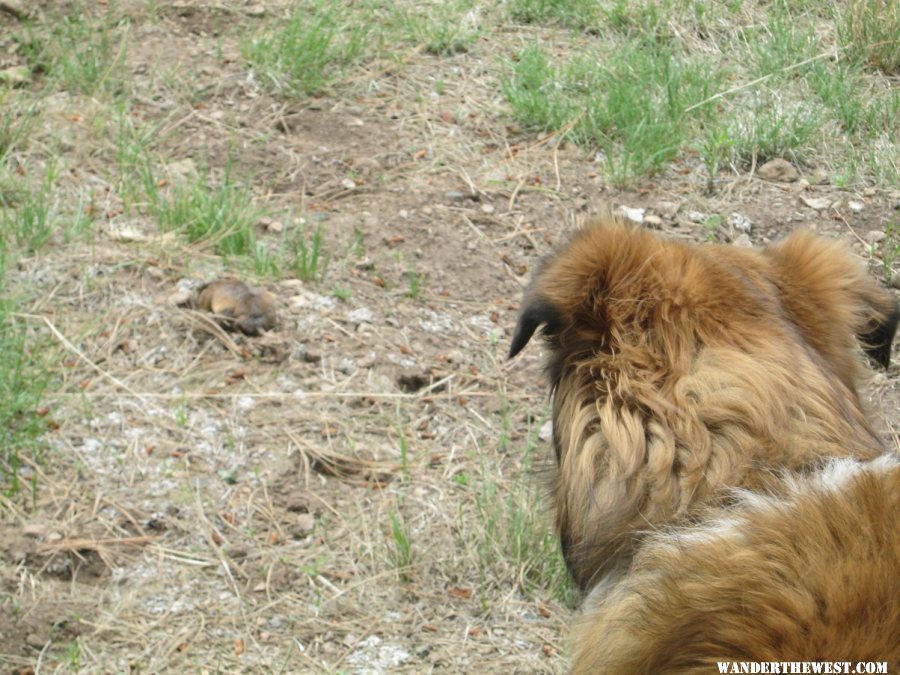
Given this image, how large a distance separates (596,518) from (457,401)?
1.75 m

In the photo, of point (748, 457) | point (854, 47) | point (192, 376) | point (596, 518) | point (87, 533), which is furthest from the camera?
point (854, 47)

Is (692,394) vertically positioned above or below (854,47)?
above

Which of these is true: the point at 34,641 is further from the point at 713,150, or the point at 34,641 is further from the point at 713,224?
the point at 713,150

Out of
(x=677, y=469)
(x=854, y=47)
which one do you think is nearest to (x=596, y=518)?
(x=677, y=469)

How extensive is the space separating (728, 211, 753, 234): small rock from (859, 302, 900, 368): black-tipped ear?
84.6 inches

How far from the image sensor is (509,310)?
Answer: 437cm

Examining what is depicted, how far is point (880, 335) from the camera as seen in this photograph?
8.85 ft

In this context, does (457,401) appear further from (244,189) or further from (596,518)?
(596,518)

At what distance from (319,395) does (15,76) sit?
2.43 metres

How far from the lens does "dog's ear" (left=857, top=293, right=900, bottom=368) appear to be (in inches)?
105

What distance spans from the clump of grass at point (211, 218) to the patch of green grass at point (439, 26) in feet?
6.01

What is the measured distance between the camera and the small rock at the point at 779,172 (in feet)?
16.9

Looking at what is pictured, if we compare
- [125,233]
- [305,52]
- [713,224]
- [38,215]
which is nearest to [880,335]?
[713,224]

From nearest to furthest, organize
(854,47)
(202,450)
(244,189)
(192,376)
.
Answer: (202,450) < (192,376) < (244,189) < (854,47)
